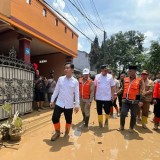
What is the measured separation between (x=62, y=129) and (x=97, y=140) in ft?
4.92

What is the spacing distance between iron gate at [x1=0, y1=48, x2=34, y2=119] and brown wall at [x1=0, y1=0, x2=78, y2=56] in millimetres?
1681

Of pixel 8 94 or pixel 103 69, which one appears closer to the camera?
pixel 103 69

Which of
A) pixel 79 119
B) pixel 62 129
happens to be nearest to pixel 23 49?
pixel 79 119

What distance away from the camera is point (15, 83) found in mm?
9008

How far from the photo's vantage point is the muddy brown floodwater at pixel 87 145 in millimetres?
5223

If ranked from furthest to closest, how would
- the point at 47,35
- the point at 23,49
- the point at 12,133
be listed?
the point at 47,35, the point at 23,49, the point at 12,133

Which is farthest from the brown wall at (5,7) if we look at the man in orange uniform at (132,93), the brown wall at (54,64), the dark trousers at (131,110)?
the brown wall at (54,64)

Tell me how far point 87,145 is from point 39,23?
25.7 feet

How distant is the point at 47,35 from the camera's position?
43.4ft

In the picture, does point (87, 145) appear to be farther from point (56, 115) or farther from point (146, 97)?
point (146, 97)

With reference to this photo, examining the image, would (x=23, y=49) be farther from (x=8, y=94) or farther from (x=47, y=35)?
(x=8, y=94)

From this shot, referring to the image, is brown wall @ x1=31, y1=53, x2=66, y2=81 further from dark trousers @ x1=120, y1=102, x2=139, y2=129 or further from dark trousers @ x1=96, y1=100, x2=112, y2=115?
dark trousers @ x1=120, y1=102, x2=139, y2=129

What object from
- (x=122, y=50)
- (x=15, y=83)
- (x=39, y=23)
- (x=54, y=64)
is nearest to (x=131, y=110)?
(x=15, y=83)

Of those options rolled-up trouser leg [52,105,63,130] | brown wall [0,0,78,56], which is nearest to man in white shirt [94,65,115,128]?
rolled-up trouser leg [52,105,63,130]
